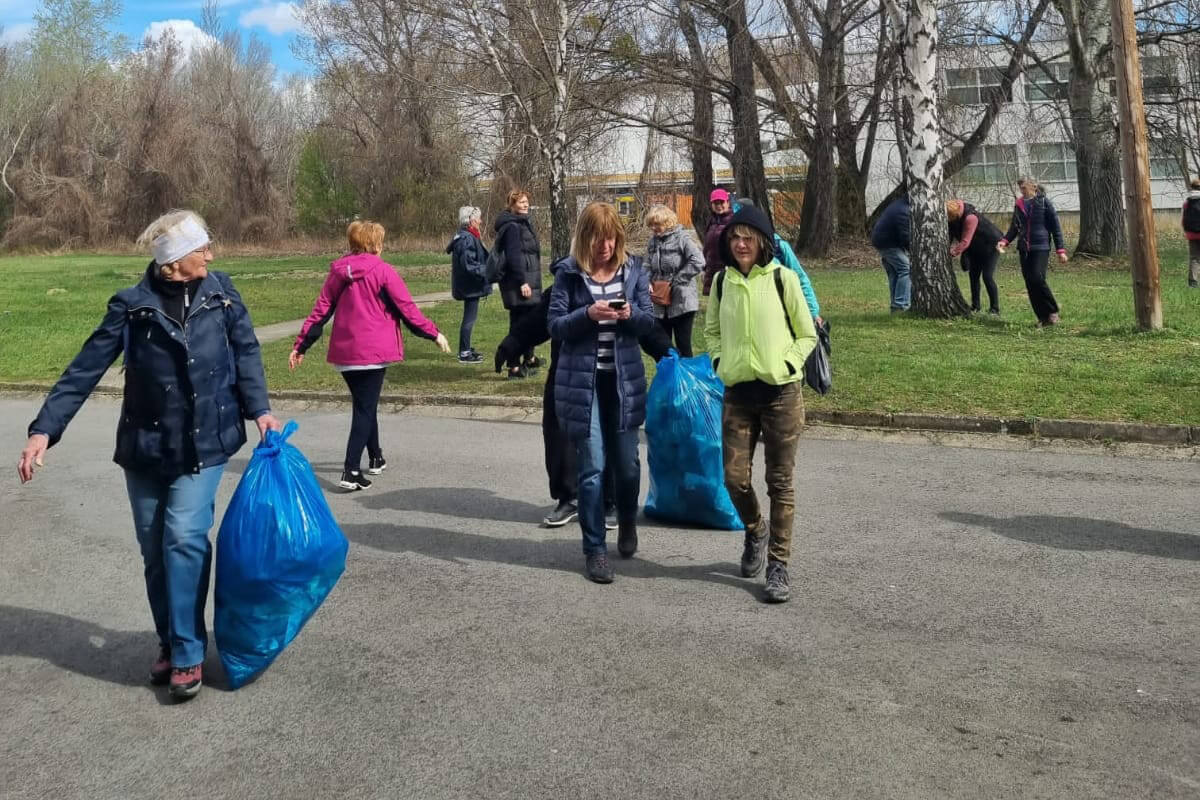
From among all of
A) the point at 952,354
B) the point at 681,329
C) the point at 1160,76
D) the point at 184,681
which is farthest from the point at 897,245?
the point at 1160,76

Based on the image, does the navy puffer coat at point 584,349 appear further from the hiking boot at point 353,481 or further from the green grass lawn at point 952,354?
the green grass lawn at point 952,354

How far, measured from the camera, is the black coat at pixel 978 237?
15.8 metres

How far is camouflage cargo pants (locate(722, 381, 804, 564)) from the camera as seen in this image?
5559 mm

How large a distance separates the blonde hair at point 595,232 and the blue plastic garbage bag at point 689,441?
83 cm

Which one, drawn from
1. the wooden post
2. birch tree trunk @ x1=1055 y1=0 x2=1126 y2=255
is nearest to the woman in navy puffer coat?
the wooden post

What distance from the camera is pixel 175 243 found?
14.8 ft

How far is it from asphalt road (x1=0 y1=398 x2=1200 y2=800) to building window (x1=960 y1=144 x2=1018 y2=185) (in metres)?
32.1

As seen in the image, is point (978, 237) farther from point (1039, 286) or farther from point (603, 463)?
point (603, 463)

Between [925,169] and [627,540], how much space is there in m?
10.7

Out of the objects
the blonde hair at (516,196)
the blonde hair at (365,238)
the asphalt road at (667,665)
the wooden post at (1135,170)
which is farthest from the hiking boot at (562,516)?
the wooden post at (1135,170)

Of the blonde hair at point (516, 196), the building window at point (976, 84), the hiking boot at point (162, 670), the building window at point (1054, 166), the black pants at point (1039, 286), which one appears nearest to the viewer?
the hiking boot at point (162, 670)

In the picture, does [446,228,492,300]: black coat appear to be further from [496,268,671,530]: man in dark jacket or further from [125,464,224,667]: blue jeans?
[125,464,224,667]: blue jeans

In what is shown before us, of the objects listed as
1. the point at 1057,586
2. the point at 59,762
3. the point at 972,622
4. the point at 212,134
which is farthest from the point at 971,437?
the point at 212,134

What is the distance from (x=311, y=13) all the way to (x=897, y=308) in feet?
112
